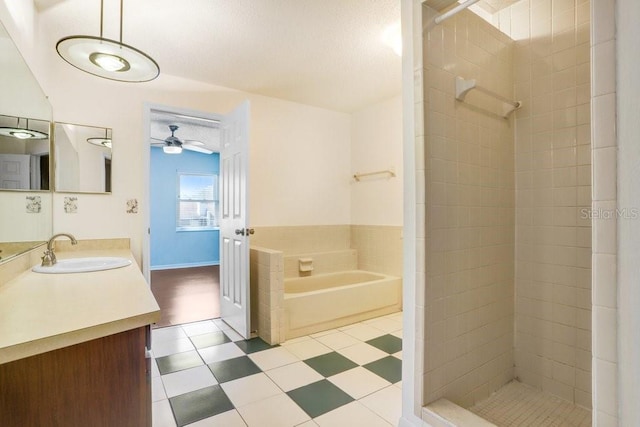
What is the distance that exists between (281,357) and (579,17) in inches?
110

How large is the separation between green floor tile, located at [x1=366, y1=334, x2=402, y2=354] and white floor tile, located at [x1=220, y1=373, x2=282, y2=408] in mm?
959

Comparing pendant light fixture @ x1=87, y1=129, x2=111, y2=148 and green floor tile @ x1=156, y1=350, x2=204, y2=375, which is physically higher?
pendant light fixture @ x1=87, y1=129, x2=111, y2=148

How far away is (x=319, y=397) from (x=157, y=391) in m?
0.98

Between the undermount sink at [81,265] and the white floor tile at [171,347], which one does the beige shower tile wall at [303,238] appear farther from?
the undermount sink at [81,265]

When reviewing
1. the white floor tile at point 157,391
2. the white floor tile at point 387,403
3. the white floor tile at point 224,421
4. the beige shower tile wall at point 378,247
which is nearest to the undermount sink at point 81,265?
the white floor tile at point 157,391

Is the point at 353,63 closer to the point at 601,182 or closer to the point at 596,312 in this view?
the point at 601,182

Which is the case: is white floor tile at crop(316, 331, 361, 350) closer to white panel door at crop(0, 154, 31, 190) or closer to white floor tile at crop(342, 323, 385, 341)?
white floor tile at crop(342, 323, 385, 341)

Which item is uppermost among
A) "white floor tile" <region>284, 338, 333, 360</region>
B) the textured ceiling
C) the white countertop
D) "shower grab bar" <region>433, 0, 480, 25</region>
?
the textured ceiling

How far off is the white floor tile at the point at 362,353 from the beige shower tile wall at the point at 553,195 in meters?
0.92

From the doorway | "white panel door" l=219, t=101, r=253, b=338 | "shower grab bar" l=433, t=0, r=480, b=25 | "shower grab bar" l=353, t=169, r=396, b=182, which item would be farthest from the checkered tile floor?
the doorway

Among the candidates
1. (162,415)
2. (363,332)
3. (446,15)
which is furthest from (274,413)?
(446,15)

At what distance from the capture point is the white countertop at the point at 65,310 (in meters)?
0.74

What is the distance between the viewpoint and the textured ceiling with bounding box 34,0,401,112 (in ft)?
6.43

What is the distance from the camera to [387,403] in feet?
5.86
